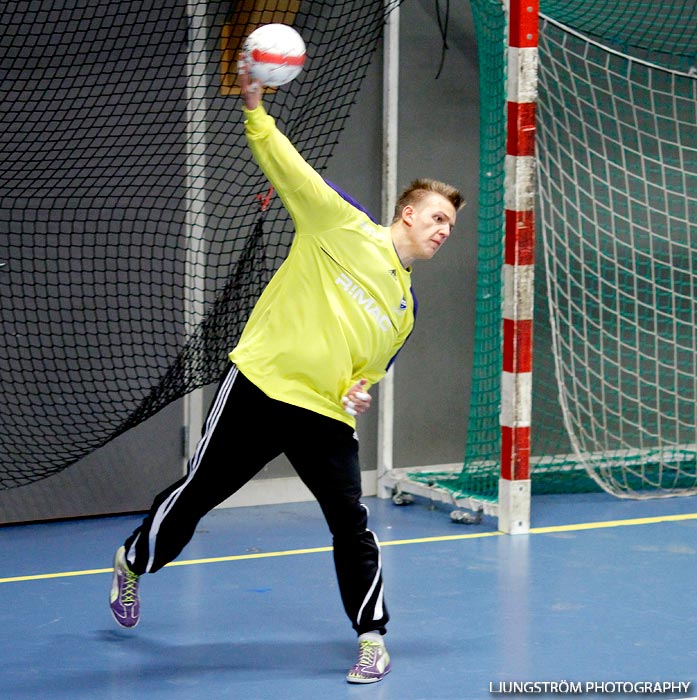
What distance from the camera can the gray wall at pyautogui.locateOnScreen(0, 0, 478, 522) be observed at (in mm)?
6727

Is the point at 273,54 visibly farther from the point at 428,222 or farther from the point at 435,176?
the point at 435,176

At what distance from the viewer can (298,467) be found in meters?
4.20

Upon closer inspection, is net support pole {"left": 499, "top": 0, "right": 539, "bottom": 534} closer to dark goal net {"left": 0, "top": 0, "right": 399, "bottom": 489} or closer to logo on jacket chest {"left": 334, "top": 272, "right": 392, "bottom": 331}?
dark goal net {"left": 0, "top": 0, "right": 399, "bottom": 489}

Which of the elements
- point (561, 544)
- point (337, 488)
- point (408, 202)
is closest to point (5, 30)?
point (408, 202)

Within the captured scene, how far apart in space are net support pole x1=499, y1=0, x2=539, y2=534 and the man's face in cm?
168

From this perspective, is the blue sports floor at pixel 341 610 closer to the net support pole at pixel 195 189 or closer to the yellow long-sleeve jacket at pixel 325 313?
the net support pole at pixel 195 189

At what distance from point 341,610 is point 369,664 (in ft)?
2.48

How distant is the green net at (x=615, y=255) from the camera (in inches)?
276

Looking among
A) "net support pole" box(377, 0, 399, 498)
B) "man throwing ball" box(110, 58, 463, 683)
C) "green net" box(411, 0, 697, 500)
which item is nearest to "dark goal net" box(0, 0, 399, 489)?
"net support pole" box(377, 0, 399, 498)

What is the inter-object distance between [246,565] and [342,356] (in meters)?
1.71

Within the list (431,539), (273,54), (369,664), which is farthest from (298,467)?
(431,539)

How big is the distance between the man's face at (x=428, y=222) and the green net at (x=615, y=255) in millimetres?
2469

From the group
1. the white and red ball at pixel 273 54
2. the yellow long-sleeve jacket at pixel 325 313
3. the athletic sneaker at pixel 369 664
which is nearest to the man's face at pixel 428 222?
the yellow long-sleeve jacket at pixel 325 313

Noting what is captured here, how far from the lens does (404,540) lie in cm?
593
